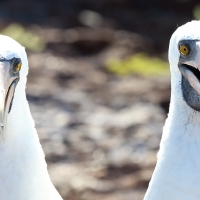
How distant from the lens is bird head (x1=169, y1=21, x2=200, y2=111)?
5.66 meters

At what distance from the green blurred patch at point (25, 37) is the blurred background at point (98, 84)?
22 mm

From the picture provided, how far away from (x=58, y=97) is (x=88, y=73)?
1695 mm

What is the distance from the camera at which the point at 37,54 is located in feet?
50.7

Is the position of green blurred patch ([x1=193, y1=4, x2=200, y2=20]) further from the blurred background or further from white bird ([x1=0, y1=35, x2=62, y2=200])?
white bird ([x1=0, y1=35, x2=62, y2=200])

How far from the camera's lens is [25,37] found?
16.2 metres

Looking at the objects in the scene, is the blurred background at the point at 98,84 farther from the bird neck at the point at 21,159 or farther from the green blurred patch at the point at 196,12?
the bird neck at the point at 21,159

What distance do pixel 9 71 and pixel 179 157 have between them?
4.95ft

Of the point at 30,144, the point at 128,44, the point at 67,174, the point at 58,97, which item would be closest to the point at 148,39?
the point at 128,44

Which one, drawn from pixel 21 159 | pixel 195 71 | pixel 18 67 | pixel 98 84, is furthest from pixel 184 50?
pixel 98 84

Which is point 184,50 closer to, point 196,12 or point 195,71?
point 195,71

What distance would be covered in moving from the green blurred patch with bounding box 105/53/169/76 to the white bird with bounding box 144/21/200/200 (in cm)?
894

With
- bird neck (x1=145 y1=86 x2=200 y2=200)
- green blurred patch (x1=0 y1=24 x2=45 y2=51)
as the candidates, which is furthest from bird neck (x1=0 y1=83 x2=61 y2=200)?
green blurred patch (x1=0 y1=24 x2=45 y2=51)

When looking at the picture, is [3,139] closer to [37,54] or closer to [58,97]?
[58,97]

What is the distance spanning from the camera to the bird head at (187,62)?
566cm
